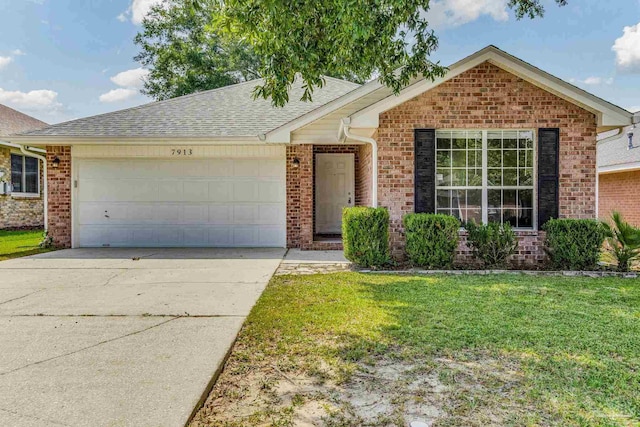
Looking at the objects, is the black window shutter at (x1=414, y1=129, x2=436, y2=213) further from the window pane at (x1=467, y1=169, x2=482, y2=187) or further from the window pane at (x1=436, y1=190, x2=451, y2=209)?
the window pane at (x1=467, y1=169, x2=482, y2=187)

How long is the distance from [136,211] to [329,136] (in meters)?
5.38

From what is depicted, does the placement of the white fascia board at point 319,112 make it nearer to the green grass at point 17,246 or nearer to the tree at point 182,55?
the green grass at point 17,246

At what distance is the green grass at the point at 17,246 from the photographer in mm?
9165

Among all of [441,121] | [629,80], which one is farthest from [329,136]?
[629,80]

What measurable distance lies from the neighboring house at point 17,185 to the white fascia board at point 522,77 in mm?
13010

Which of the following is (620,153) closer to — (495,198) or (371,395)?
(495,198)

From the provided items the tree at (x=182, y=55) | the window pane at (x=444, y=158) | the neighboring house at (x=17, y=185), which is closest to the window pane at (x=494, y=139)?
the window pane at (x=444, y=158)

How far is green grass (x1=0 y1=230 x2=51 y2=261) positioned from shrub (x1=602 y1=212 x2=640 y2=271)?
1179 centimetres

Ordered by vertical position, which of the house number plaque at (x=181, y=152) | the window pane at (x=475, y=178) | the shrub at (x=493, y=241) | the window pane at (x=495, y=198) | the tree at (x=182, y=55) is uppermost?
the tree at (x=182, y=55)

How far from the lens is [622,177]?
12.8m

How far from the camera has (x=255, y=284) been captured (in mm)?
6125

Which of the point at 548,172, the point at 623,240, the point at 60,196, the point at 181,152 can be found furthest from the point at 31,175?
the point at 623,240

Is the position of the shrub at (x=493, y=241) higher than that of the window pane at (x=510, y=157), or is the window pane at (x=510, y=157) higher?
the window pane at (x=510, y=157)

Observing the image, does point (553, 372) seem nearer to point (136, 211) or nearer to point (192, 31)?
point (136, 211)
